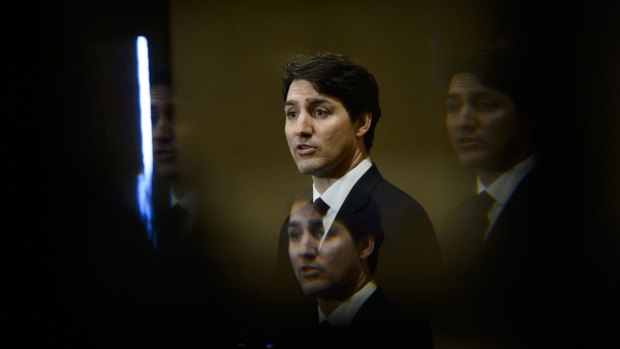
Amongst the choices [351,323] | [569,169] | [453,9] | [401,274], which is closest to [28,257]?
[351,323]

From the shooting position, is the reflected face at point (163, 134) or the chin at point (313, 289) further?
the reflected face at point (163, 134)

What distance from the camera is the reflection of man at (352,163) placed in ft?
7.27

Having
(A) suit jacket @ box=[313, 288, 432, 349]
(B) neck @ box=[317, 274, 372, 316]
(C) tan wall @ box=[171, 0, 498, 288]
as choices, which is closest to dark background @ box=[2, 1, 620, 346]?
(C) tan wall @ box=[171, 0, 498, 288]

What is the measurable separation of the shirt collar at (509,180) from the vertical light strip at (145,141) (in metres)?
1.33

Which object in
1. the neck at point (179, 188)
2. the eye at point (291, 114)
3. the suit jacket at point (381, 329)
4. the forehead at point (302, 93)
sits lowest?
the suit jacket at point (381, 329)

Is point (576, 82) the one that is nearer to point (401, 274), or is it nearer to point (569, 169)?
point (569, 169)

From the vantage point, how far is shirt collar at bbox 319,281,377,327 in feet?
7.34

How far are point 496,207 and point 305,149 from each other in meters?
0.77

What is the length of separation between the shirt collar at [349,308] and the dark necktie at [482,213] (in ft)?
1.50

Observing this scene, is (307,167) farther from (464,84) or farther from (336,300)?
(464,84)

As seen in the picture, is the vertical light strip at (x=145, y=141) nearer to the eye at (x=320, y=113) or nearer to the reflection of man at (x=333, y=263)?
the reflection of man at (x=333, y=263)

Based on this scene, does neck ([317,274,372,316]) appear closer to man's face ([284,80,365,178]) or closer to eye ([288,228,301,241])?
eye ([288,228,301,241])

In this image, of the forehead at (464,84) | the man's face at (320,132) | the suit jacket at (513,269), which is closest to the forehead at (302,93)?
the man's face at (320,132)

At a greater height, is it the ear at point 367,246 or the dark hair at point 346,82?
the dark hair at point 346,82
